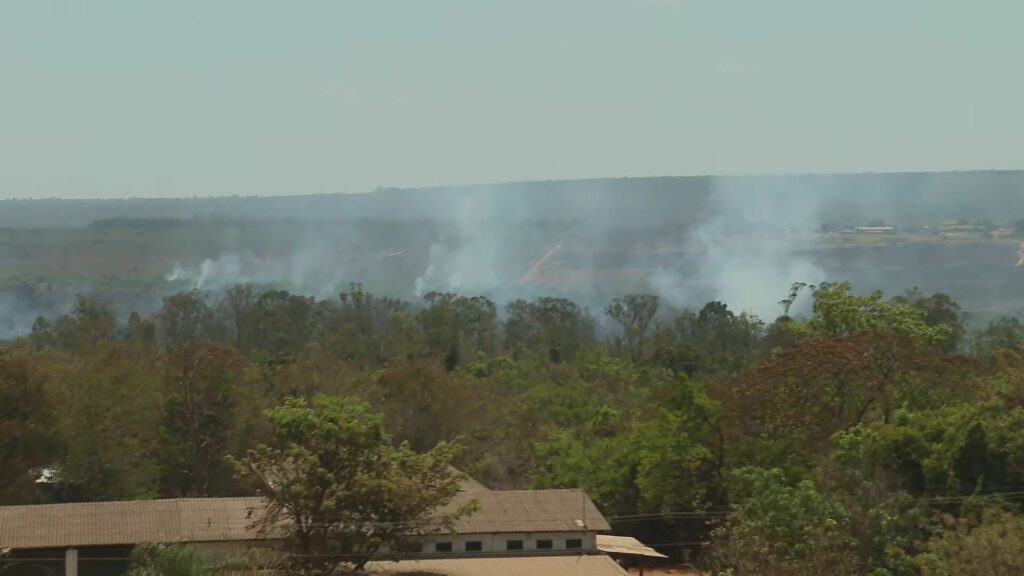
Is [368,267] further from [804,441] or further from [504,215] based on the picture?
[804,441]

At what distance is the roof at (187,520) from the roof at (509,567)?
0.68 metres

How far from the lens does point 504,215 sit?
179 m

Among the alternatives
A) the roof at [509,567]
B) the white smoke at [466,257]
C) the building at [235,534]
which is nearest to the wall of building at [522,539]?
the building at [235,534]

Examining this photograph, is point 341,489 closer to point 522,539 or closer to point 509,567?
point 509,567

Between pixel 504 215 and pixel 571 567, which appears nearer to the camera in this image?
pixel 571 567

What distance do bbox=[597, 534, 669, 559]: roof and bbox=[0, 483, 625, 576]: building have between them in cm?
103

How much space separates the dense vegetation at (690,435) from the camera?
2753 cm

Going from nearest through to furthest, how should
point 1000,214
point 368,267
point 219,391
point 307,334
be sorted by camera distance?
point 219,391 < point 307,334 < point 368,267 < point 1000,214

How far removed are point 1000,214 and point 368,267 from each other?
67690 millimetres

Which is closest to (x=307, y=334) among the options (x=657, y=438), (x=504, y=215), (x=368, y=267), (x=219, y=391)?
(x=219, y=391)

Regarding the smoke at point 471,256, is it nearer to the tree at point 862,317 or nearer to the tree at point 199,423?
the tree at point 862,317

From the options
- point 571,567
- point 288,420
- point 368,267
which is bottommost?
point 571,567

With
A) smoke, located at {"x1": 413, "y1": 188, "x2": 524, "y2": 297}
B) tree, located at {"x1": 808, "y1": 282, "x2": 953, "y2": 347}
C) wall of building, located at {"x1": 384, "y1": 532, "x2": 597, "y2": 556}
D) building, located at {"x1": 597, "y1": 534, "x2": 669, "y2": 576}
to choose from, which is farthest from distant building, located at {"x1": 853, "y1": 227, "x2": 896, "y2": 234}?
wall of building, located at {"x1": 384, "y1": 532, "x2": 597, "y2": 556}

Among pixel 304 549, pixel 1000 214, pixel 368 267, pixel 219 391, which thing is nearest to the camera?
pixel 304 549
